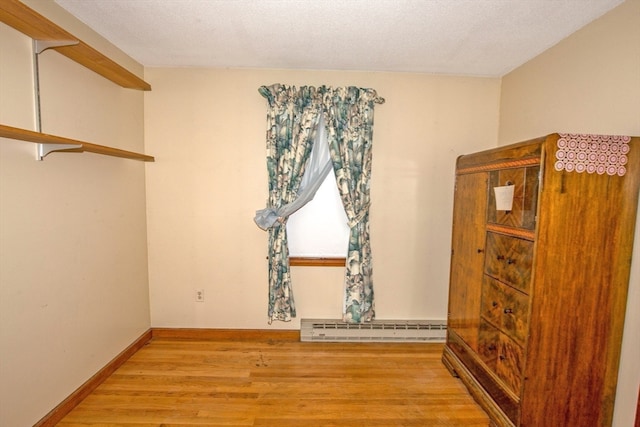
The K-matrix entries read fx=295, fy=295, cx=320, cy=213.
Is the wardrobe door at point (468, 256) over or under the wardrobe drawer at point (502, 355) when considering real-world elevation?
over

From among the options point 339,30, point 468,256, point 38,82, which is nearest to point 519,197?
point 468,256

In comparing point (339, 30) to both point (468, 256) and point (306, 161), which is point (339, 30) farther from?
point (468, 256)

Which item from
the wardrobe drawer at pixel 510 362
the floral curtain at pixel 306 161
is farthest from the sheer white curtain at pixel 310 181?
the wardrobe drawer at pixel 510 362

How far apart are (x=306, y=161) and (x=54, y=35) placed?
171cm

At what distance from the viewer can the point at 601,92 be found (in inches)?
67.9

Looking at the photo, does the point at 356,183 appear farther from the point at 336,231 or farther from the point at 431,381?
the point at 431,381

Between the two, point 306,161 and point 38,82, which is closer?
point 38,82

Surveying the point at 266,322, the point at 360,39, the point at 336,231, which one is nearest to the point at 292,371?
the point at 266,322

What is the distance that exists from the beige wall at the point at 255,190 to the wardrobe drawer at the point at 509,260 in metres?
0.91

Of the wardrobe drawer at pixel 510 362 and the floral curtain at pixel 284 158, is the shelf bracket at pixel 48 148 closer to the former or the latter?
the floral curtain at pixel 284 158

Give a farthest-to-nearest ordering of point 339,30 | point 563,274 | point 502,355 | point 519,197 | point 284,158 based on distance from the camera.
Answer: point 284,158
point 339,30
point 502,355
point 519,197
point 563,274

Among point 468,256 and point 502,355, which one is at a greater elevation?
point 468,256

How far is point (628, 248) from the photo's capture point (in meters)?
1.48

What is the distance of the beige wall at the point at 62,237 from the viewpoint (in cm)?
151
